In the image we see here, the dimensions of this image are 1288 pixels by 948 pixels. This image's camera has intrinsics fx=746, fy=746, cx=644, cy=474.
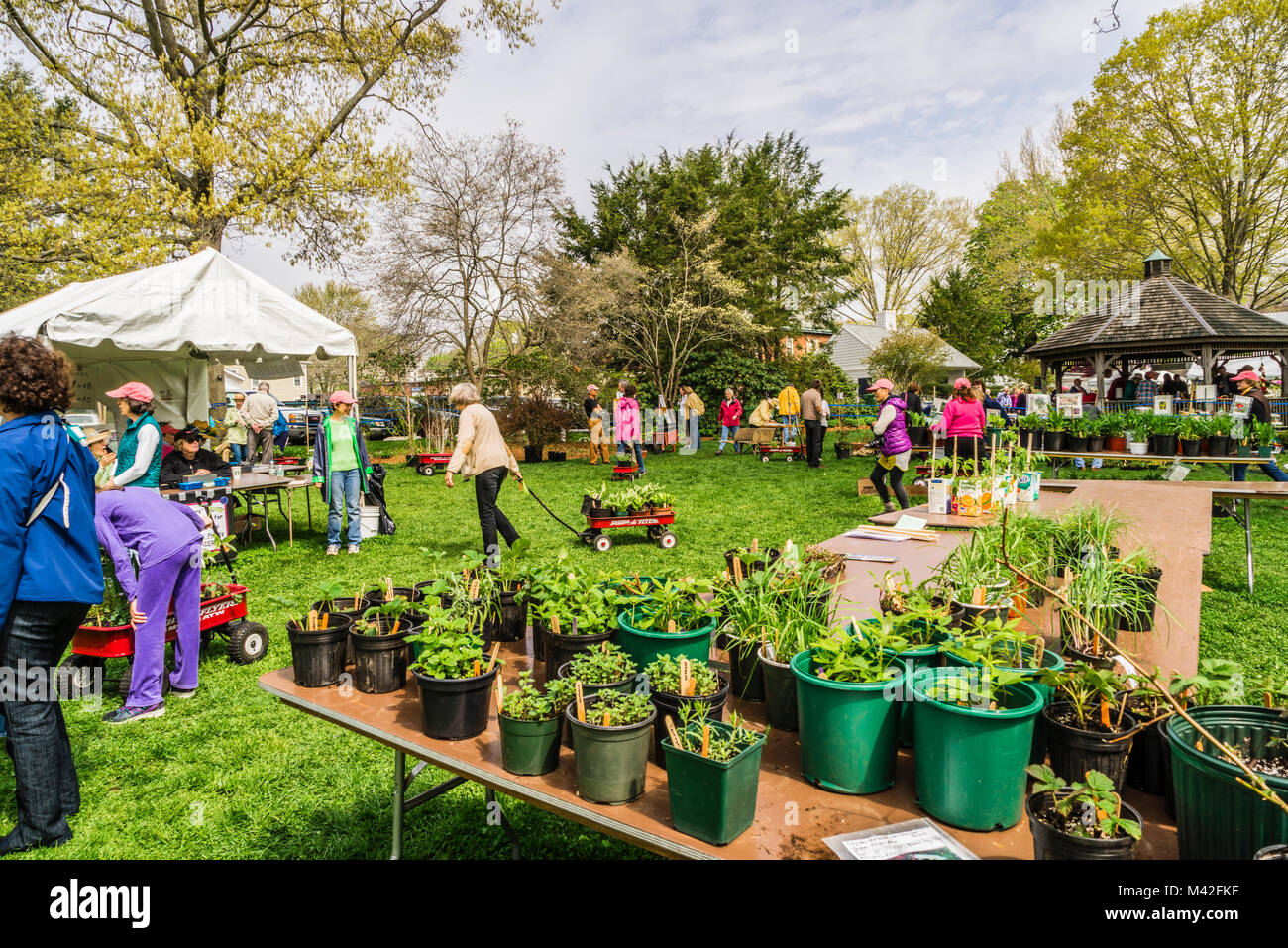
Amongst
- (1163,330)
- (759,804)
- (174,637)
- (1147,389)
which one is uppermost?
(1163,330)

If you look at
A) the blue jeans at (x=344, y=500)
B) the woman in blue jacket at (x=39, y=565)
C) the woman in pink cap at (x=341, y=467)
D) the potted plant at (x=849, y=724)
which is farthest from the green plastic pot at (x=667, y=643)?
the blue jeans at (x=344, y=500)

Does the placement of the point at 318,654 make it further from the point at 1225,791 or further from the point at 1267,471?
the point at 1267,471

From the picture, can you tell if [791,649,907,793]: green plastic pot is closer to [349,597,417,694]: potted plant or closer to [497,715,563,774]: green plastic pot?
[497,715,563,774]: green plastic pot

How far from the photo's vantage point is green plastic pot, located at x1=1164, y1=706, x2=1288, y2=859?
4.34 feet

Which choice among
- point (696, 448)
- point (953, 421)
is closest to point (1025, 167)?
point (696, 448)

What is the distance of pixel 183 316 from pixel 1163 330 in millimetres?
17002

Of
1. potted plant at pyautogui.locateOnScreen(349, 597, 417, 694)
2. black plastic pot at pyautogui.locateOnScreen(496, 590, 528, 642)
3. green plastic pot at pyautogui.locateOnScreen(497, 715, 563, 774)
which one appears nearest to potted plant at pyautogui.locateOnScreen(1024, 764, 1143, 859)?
green plastic pot at pyautogui.locateOnScreen(497, 715, 563, 774)

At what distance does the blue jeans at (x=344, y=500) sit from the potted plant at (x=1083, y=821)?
773cm

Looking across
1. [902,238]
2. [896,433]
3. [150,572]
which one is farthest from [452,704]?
[902,238]

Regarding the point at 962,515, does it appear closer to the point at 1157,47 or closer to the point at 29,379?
the point at 29,379

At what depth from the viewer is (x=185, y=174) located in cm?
1285

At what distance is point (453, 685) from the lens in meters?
2.13

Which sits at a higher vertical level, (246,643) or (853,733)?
(853,733)

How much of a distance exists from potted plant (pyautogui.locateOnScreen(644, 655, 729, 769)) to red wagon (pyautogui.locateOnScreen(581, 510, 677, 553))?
19.7ft
